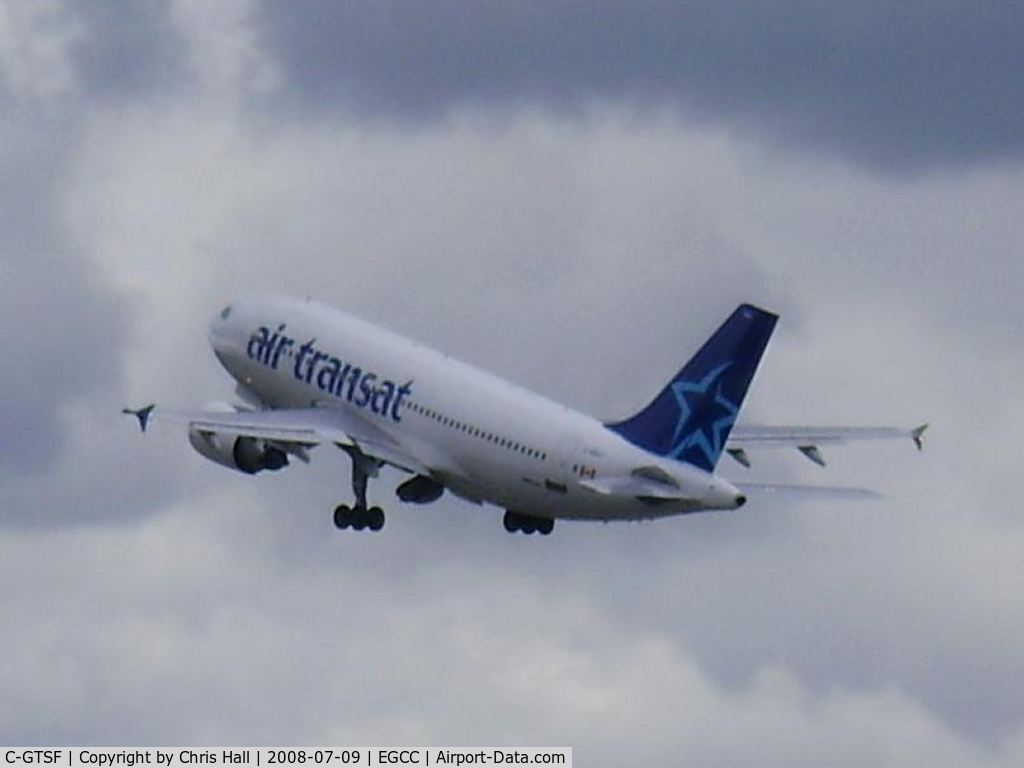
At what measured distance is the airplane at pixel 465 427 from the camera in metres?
163

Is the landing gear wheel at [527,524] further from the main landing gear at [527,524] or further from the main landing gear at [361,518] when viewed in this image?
the main landing gear at [361,518]

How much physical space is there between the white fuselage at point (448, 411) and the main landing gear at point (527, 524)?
14.1 ft

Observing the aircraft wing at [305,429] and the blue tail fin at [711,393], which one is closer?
the blue tail fin at [711,393]

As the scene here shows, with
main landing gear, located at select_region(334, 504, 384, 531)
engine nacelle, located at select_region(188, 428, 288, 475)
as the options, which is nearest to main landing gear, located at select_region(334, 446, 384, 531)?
main landing gear, located at select_region(334, 504, 384, 531)

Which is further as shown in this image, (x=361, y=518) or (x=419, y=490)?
(x=361, y=518)

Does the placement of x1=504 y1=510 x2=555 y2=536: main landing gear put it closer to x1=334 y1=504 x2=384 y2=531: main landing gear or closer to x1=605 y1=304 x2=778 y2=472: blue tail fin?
x1=334 y1=504 x2=384 y2=531: main landing gear

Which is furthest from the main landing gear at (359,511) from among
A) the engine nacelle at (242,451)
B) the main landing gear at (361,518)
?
the engine nacelle at (242,451)

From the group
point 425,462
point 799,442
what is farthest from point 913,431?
point 425,462

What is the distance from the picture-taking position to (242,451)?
178 m

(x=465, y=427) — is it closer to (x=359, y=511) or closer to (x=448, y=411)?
(x=448, y=411)

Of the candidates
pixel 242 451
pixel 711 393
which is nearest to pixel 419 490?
pixel 242 451

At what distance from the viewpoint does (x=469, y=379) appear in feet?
567

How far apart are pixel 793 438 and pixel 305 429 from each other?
17.5m

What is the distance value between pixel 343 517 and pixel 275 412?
15.2ft
